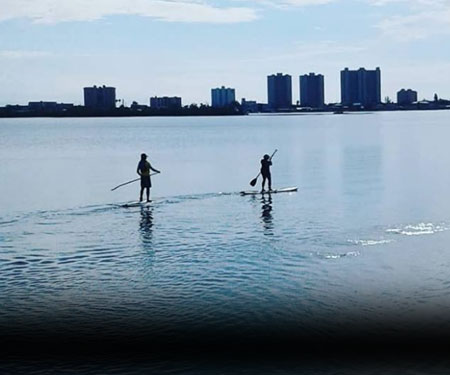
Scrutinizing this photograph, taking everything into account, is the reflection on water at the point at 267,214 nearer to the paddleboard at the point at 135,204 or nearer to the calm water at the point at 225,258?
the calm water at the point at 225,258

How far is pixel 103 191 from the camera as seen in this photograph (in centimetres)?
4175

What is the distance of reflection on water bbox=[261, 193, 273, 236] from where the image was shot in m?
26.8

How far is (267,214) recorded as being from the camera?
31.1 metres

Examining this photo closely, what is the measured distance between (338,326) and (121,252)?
9313 millimetres

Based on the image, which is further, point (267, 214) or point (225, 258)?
point (267, 214)

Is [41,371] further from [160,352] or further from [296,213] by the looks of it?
[296,213]

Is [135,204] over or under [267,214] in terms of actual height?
over

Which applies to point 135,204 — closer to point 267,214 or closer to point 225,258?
point 267,214

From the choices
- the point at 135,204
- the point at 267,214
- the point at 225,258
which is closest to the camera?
the point at 225,258

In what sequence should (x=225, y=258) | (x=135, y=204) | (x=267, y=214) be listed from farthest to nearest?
(x=135, y=204), (x=267, y=214), (x=225, y=258)

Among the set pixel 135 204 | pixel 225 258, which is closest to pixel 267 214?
pixel 135 204

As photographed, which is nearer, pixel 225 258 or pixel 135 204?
→ pixel 225 258

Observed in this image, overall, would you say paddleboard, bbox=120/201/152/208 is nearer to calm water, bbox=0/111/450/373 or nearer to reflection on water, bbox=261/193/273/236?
calm water, bbox=0/111/450/373

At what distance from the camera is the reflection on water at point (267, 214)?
2682 centimetres
